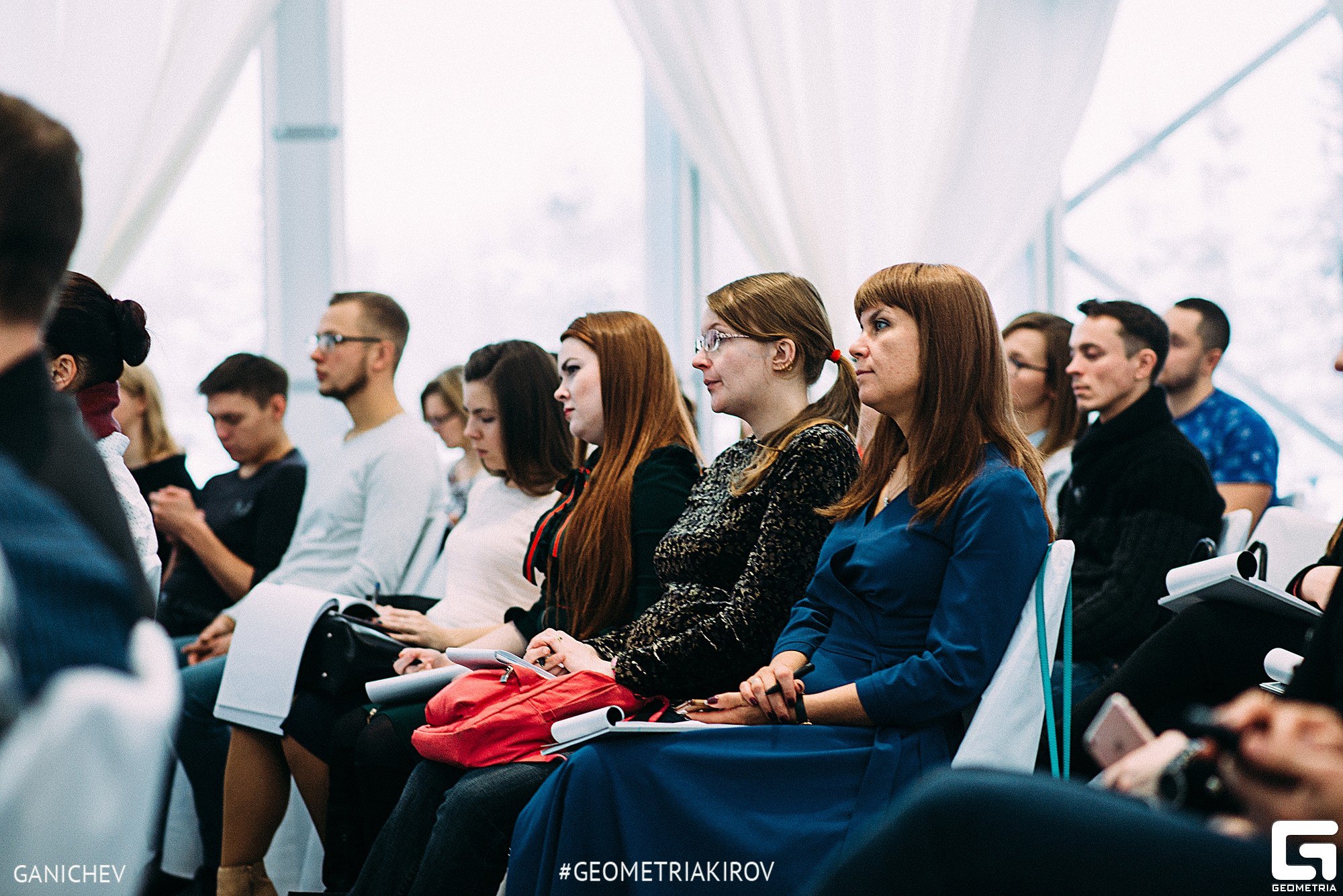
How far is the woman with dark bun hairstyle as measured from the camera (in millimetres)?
2203

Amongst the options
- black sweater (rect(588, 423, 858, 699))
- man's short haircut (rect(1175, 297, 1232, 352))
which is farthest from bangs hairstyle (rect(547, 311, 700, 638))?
man's short haircut (rect(1175, 297, 1232, 352))

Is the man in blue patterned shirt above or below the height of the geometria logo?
above

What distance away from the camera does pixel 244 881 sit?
2.72m

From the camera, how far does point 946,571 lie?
6.32ft

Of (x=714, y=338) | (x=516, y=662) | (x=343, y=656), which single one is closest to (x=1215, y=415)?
(x=714, y=338)

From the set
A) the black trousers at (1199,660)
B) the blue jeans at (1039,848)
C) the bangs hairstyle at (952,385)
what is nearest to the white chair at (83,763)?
the blue jeans at (1039,848)

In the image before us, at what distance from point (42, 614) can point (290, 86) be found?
467 centimetres

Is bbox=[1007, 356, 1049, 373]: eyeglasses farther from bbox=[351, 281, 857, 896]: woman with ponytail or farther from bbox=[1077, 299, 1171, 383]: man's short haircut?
bbox=[351, 281, 857, 896]: woman with ponytail

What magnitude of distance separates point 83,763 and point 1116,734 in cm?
101

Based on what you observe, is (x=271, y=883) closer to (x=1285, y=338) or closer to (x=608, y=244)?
(x=608, y=244)

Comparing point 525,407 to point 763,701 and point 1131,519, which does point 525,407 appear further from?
point 1131,519

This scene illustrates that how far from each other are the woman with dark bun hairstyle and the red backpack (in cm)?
58

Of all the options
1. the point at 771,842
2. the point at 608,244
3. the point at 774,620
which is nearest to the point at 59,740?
the point at 771,842

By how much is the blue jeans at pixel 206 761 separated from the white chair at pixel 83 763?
2.36m
